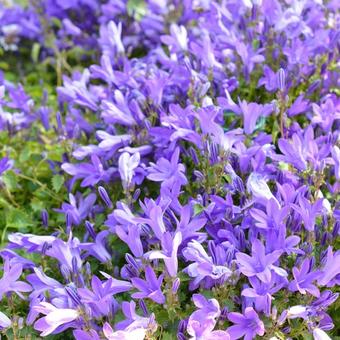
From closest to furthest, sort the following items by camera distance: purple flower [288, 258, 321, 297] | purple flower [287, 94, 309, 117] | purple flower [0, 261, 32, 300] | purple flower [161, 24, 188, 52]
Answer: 1. purple flower [288, 258, 321, 297]
2. purple flower [0, 261, 32, 300]
3. purple flower [287, 94, 309, 117]
4. purple flower [161, 24, 188, 52]

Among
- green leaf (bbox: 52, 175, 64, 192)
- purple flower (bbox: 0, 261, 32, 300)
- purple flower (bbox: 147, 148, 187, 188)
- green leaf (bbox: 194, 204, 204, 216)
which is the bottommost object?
green leaf (bbox: 52, 175, 64, 192)

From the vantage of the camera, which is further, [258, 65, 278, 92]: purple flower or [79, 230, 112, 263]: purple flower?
[258, 65, 278, 92]: purple flower

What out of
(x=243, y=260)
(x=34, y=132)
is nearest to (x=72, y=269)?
(x=243, y=260)

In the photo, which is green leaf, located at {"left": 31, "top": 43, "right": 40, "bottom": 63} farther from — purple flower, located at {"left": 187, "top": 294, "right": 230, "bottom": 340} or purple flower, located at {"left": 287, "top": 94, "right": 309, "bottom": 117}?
purple flower, located at {"left": 187, "top": 294, "right": 230, "bottom": 340}

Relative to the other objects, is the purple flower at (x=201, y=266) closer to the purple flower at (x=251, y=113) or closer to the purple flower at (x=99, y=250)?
the purple flower at (x=99, y=250)

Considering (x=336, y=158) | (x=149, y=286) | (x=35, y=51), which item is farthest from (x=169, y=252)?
(x=35, y=51)

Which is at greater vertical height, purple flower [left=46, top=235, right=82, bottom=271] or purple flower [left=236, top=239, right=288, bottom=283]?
purple flower [left=236, top=239, right=288, bottom=283]

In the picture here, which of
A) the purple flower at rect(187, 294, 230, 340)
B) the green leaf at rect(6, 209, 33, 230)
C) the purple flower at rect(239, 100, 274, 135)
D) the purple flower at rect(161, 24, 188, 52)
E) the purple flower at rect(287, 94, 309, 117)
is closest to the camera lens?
the purple flower at rect(187, 294, 230, 340)

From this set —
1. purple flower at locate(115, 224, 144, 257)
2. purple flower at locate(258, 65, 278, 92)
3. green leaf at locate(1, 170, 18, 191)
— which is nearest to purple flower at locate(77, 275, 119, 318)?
purple flower at locate(115, 224, 144, 257)
